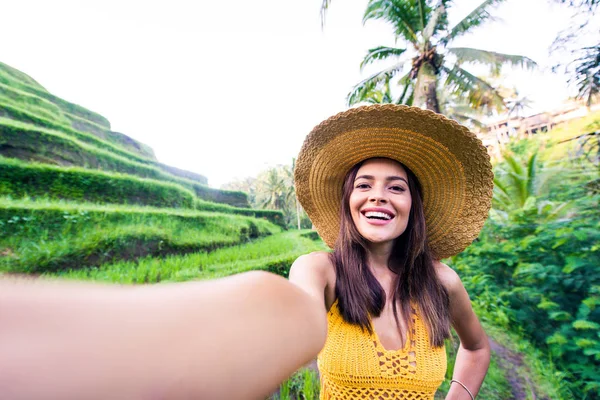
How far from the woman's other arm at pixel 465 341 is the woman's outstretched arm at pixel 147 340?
0.98 m

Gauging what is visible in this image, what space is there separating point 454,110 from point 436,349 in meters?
16.3

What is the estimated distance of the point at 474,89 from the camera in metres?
6.80

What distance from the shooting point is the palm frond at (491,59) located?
6586 mm

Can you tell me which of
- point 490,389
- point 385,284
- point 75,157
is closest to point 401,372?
point 385,284

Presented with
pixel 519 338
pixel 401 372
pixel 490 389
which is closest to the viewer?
pixel 401 372

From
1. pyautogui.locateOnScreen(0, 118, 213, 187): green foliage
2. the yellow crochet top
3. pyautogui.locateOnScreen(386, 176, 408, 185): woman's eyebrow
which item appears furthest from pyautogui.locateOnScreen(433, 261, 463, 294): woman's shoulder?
pyautogui.locateOnScreen(0, 118, 213, 187): green foliage

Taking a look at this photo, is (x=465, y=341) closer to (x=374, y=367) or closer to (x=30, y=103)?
(x=374, y=367)

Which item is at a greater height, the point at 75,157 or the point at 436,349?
the point at 75,157

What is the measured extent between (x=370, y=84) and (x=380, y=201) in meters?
7.48

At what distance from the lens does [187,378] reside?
0.26 metres

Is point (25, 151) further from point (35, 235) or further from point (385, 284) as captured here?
point (385, 284)

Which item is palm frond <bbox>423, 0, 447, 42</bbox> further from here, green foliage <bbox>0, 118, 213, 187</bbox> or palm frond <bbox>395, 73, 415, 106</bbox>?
green foliage <bbox>0, 118, 213, 187</bbox>

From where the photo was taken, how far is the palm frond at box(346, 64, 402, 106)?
734 centimetres

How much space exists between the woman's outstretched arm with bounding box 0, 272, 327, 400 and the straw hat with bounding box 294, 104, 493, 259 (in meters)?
0.80
